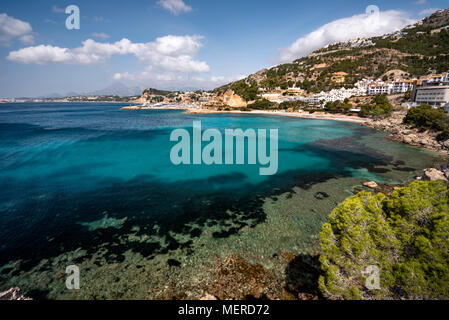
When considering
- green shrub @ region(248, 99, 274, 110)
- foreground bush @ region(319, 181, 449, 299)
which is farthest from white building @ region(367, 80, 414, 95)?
foreground bush @ region(319, 181, 449, 299)

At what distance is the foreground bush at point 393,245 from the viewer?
4824mm

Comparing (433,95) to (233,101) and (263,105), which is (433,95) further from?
(233,101)

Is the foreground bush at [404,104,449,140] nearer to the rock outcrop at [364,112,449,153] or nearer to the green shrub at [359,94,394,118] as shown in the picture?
the rock outcrop at [364,112,449,153]

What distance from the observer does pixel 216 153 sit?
2969 cm

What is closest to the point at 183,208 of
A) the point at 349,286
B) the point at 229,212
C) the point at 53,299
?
the point at 229,212

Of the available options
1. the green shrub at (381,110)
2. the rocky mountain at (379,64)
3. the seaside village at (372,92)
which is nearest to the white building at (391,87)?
the seaside village at (372,92)

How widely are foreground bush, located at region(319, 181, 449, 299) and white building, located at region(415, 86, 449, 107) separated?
63734 millimetres

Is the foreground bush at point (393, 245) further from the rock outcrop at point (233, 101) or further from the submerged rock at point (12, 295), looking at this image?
the rock outcrop at point (233, 101)

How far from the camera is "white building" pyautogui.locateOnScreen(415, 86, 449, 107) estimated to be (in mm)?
47688

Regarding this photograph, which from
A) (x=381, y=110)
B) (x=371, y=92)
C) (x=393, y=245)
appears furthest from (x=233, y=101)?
(x=393, y=245)

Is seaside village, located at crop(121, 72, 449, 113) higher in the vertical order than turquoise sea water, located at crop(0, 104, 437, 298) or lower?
higher
